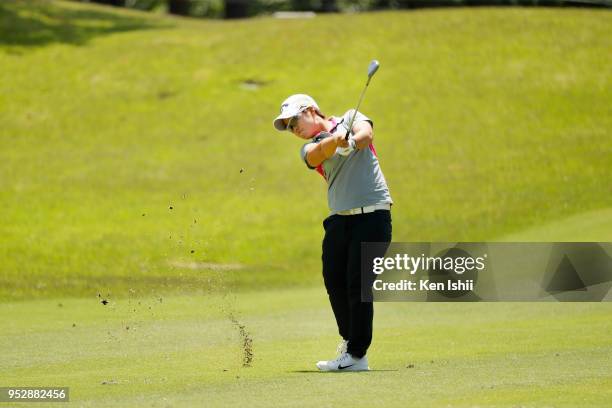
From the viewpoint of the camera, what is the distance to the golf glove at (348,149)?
8.83 metres

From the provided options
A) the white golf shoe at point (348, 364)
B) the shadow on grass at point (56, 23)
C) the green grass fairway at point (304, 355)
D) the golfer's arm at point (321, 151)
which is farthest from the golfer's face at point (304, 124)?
the shadow on grass at point (56, 23)

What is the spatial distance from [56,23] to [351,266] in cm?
3435

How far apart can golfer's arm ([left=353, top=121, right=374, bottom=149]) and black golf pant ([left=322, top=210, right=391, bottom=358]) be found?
627mm

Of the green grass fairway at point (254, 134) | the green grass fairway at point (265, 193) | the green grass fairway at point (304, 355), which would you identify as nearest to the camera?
the green grass fairway at point (304, 355)

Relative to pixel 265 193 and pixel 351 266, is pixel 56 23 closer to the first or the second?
pixel 265 193

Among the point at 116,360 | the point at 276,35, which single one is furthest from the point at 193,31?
the point at 116,360

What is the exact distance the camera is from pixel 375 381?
27.9ft

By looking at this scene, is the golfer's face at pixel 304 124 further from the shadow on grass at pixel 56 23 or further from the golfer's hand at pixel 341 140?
the shadow on grass at pixel 56 23

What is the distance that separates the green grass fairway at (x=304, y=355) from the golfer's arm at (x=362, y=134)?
1752 millimetres

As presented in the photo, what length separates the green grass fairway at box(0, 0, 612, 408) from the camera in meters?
9.51

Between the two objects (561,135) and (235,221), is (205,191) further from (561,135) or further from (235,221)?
(561,135)

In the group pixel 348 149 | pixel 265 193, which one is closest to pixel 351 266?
pixel 348 149

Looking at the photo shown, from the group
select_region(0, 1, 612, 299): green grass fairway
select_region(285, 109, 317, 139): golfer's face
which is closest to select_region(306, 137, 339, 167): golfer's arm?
select_region(285, 109, 317, 139): golfer's face

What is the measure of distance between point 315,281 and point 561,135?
11355mm
